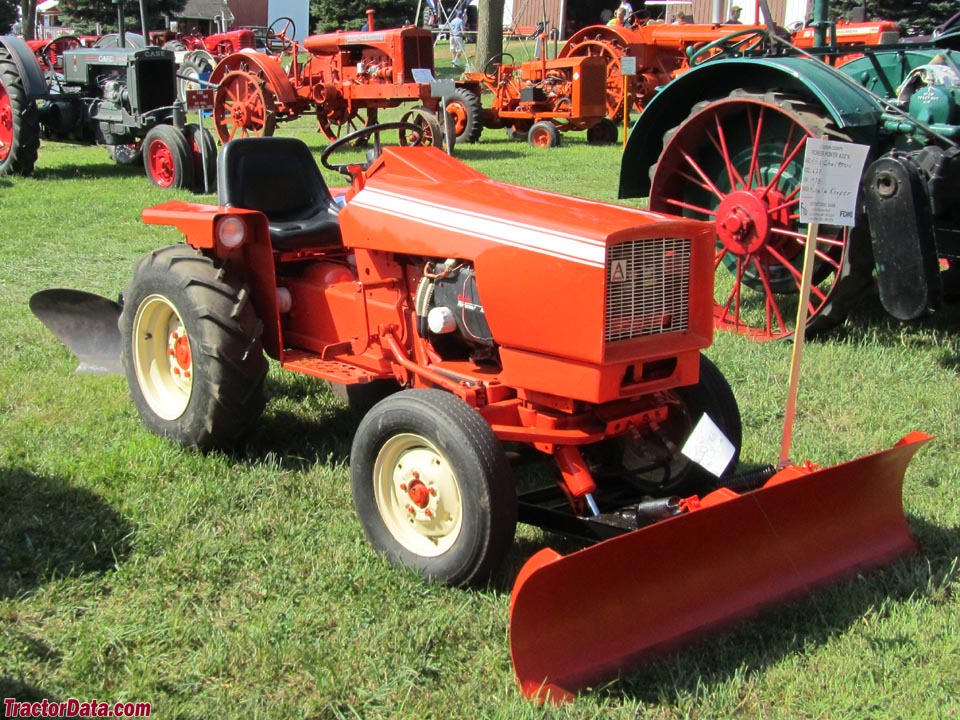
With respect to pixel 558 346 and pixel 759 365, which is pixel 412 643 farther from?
pixel 759 365

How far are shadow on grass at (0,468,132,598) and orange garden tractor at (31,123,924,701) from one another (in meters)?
0.56

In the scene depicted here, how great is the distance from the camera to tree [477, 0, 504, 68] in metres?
20.1

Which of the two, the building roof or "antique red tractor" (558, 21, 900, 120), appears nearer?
"antique red tractor" (558, 21, 900, 120)

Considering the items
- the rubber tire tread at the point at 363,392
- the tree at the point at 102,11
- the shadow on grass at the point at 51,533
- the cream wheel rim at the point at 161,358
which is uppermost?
the tree at the point at 102,11

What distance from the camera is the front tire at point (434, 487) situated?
3.17m

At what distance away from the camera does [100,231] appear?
9.26m

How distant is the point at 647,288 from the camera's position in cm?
334

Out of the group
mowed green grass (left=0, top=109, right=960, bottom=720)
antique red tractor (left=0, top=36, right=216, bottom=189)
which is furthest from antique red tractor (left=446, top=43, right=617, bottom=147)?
mowed green grass (left=0, top=109, right=960, bottom=720)

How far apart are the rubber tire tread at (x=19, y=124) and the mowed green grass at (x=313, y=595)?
7.37m

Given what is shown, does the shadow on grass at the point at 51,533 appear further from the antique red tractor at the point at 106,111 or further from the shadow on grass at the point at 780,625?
the antique red tractor at the point at 106,111

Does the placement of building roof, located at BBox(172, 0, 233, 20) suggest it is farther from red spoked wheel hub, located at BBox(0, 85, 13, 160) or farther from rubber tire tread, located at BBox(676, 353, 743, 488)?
rubber tire tread, located at BBox(676, 353, 743, 488)

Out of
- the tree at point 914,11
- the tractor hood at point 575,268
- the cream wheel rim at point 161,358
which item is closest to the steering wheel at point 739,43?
the tractor hood at point 575,268

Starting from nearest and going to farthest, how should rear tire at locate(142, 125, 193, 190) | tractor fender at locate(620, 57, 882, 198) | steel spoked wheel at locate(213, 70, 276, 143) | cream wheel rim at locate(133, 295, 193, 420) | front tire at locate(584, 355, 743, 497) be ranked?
1. front tire at locate(584, 355, 743, 497)
2. cream wheel rim at locate(133, 295, 193, 420)
3. tractor fender at locate(620, 57, 882, 198)
4. rear tire at locate(142, 125, 193, 190)
5. steel spoked wheel at locate(213, 70, 276, 143)

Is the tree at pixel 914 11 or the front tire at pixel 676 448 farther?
the tree at pixel 914 11
